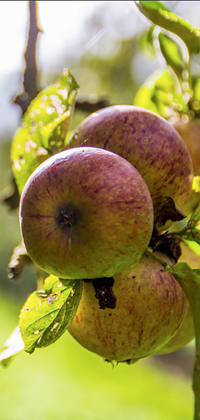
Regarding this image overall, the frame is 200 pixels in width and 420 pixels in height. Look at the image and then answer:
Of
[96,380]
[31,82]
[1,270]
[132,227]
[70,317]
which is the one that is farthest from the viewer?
[1,270]

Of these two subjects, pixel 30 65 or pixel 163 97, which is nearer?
pixel 30 65

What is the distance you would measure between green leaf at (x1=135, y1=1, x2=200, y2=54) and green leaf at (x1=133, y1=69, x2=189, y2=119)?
192 mm

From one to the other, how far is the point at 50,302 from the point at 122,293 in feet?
0.53

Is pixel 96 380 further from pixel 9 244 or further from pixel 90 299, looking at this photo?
pixel 9 244

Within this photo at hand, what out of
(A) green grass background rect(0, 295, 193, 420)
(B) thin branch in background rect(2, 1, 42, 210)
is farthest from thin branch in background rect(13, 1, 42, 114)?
(A) green grass background rect(0, 295, 193, 420)

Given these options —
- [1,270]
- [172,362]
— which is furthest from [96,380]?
[1,270]

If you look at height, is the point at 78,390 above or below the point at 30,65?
below

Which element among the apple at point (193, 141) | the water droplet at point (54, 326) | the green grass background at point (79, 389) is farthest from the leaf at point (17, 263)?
the green grass background at point (79, 389)

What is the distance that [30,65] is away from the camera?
114 cm

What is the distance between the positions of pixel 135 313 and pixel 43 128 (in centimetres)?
59

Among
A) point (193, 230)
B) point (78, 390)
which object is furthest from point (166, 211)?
point (78, 390)

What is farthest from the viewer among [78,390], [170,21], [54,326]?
[78,390]

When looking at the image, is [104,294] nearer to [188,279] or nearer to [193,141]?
[188,279]

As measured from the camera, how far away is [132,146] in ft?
2.98
